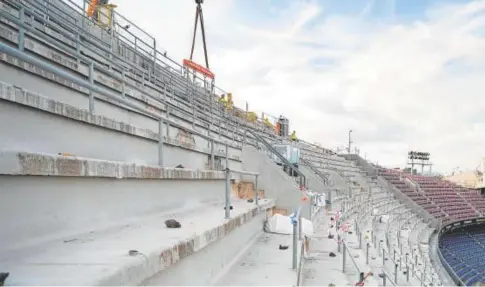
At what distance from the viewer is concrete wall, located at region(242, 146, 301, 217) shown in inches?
298

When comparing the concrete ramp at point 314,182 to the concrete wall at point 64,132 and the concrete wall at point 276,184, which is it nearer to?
the concrete wall at point 276,184

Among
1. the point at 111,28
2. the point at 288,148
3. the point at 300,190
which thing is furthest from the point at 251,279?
the point at 111,28

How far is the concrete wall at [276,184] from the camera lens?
24.8 ft

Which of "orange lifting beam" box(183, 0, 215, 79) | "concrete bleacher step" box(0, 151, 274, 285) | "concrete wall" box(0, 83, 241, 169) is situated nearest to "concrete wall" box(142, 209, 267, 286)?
"concrete bleacher step" box(0, 151, 274, 285)

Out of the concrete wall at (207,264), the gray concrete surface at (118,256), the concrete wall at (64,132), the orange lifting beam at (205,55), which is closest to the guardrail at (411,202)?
the orange lifting beam at (205,55)

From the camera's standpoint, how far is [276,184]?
7.70m

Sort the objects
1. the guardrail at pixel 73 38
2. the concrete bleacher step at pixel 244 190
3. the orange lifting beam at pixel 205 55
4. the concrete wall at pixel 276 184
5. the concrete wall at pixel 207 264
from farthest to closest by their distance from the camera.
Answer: the orange lifting beam at pixel 205 55, the concrete wall at pixel 276 184, the concrete bleacher step at pixel 244 190, the guardrail at pixel 73 38, the concrete wall at pixel 207 264

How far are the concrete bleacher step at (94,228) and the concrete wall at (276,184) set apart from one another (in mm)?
4111

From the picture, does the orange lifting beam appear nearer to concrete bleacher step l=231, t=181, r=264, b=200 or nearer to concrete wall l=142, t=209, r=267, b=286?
concrete bleacher step l=231, t=181, r=264, b=200

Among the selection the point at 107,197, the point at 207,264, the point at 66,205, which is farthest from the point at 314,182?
the point at 66,205

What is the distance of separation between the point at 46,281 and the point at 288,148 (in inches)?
324

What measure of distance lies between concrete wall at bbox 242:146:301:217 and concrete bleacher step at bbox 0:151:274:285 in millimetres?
4111

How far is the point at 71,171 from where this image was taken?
2191 millimetres

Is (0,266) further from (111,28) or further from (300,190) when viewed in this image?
(111,28)
